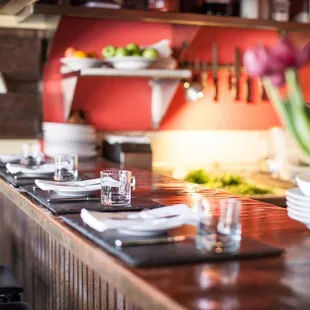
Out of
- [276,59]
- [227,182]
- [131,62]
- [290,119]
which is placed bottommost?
[227,182]

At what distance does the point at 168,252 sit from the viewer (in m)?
1.59

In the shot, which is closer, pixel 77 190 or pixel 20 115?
pixel 77 190

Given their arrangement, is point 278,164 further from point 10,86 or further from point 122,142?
point 10,86

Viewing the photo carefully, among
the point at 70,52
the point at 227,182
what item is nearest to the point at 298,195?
the point at 227,182

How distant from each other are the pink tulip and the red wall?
11.5ft

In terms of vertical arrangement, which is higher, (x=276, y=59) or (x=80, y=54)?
(x=80, y=54)

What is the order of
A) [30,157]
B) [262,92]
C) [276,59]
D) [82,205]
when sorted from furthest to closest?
[262,92] → [30,157] → [82,205] → [276,59]

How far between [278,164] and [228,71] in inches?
30.7

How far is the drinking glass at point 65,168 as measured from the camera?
2994mm

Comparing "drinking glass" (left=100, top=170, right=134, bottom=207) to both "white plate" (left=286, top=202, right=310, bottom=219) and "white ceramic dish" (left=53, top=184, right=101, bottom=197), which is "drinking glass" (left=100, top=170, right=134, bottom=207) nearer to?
"white ceramic dish" (left=53, top=184, right=101, bottom=197)

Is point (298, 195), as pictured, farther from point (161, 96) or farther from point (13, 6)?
point (161, 96)

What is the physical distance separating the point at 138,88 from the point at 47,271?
2146 millimetres

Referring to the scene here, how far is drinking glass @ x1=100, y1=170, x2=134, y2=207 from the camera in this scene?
2.29 meters

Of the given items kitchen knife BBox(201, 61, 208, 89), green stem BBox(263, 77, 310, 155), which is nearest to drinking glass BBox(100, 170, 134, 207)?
green stem BBox(263, 77, 310, 155)
